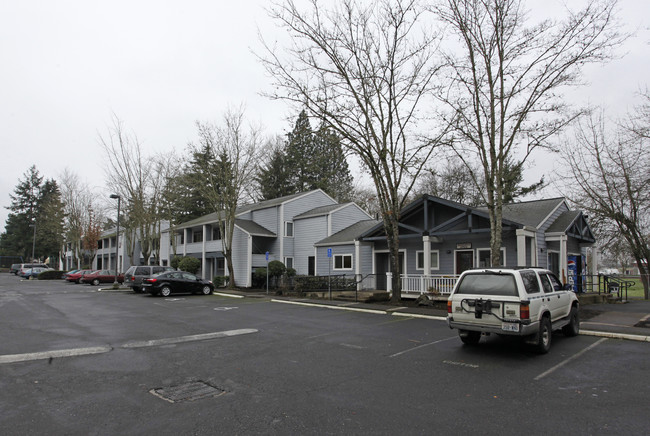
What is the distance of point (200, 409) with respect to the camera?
518 centimetres

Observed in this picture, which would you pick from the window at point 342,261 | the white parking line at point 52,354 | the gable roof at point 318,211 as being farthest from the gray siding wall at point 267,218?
the white parking line at point 52,354

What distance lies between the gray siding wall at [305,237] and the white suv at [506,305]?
71.9 feet

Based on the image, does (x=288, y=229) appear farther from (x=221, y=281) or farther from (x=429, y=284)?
(x=429, y=284)

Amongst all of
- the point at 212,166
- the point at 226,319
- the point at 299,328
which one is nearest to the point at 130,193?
the point at 212,166

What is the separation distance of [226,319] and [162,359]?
18.9 feet

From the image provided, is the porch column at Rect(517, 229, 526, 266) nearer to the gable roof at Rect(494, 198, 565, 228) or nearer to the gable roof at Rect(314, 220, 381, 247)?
the gable roof at Rect(494, 198, 565, 228)

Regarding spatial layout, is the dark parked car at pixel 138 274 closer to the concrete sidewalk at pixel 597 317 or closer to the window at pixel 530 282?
the concrete sidewalk at pixel 597 317

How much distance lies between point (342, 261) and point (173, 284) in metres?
10.5

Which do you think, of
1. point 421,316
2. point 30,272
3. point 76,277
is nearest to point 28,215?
point 30,272

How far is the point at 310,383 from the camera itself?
6355 mm

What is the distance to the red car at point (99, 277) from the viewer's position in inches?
1499

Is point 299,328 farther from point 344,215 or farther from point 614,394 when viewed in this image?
point 344,215

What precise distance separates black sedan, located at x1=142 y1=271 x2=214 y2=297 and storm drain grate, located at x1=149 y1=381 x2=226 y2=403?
63.0 feet

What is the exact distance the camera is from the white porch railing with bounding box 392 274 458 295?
18.0 m
